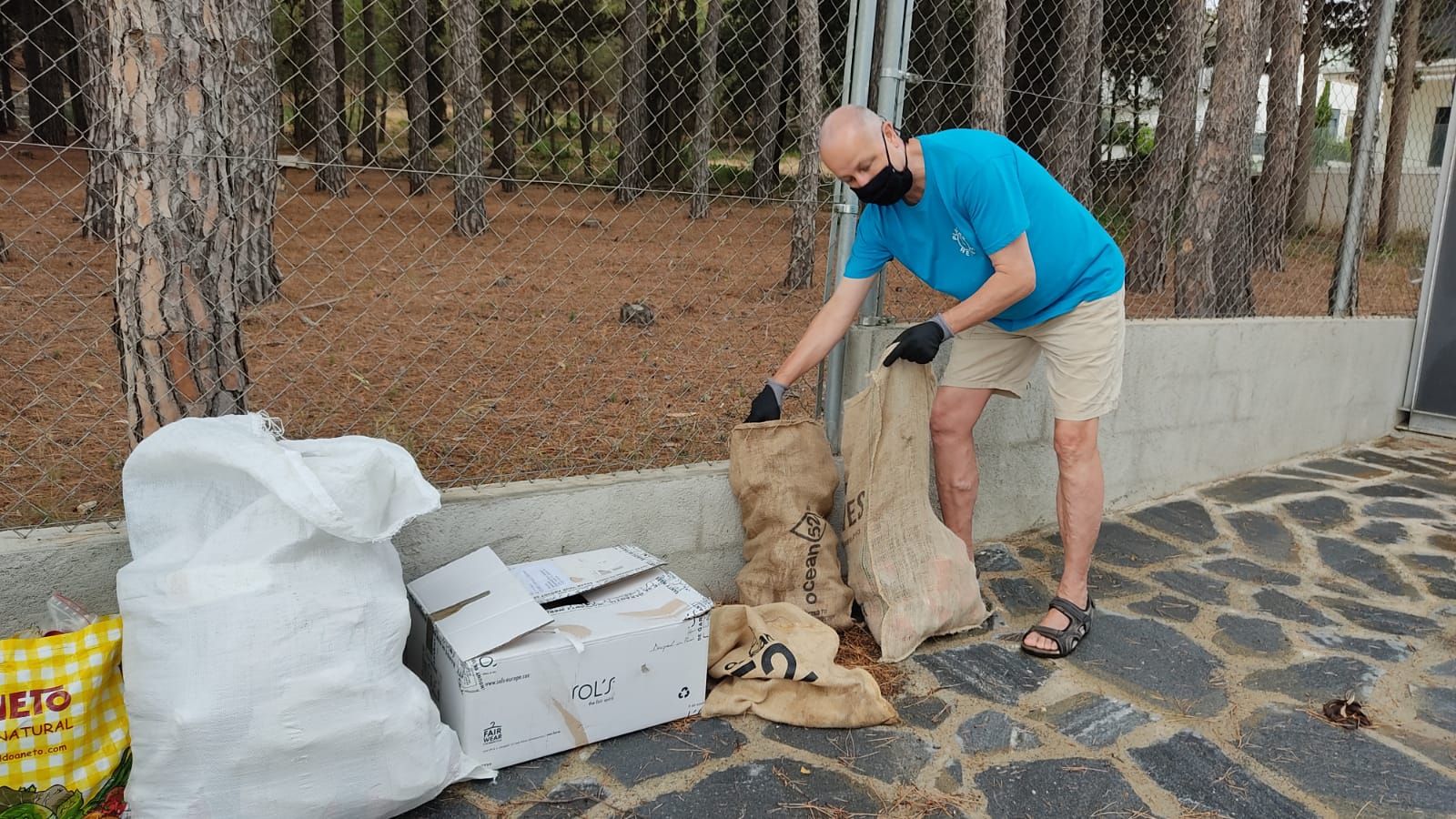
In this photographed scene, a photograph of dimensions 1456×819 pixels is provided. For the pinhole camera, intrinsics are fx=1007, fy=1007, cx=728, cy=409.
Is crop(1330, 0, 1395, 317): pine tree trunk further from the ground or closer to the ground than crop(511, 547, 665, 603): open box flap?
further from the ground

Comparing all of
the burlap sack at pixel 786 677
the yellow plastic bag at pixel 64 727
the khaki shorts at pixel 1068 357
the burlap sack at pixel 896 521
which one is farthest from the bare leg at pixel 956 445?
the yellow plastic bag at pixel 64 727

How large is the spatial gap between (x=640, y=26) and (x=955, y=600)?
9506 mm

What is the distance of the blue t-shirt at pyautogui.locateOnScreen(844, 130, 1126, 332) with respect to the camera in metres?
2.79

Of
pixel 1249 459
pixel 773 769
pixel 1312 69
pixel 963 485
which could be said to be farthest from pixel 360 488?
pixel 1312 69

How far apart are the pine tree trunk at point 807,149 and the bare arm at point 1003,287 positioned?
1.51 m

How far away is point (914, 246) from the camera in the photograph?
9.98 feet

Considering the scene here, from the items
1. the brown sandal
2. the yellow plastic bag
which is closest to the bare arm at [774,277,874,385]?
the brown sandal

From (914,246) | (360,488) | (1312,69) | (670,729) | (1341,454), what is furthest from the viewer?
(1312,69)

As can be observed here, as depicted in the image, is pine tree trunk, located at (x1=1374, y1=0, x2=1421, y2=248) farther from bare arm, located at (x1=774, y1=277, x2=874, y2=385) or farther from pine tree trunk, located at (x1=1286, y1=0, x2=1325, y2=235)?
bare arm, located at (x1=774, y1=277, x2=874, y2=385)

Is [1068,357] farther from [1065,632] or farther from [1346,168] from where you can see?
[1346,168]

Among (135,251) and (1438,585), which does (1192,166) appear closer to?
(1438,585)

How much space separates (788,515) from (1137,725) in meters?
1.15

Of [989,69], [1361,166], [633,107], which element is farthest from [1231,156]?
[633,107]

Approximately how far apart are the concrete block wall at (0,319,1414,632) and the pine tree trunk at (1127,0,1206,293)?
177cm
